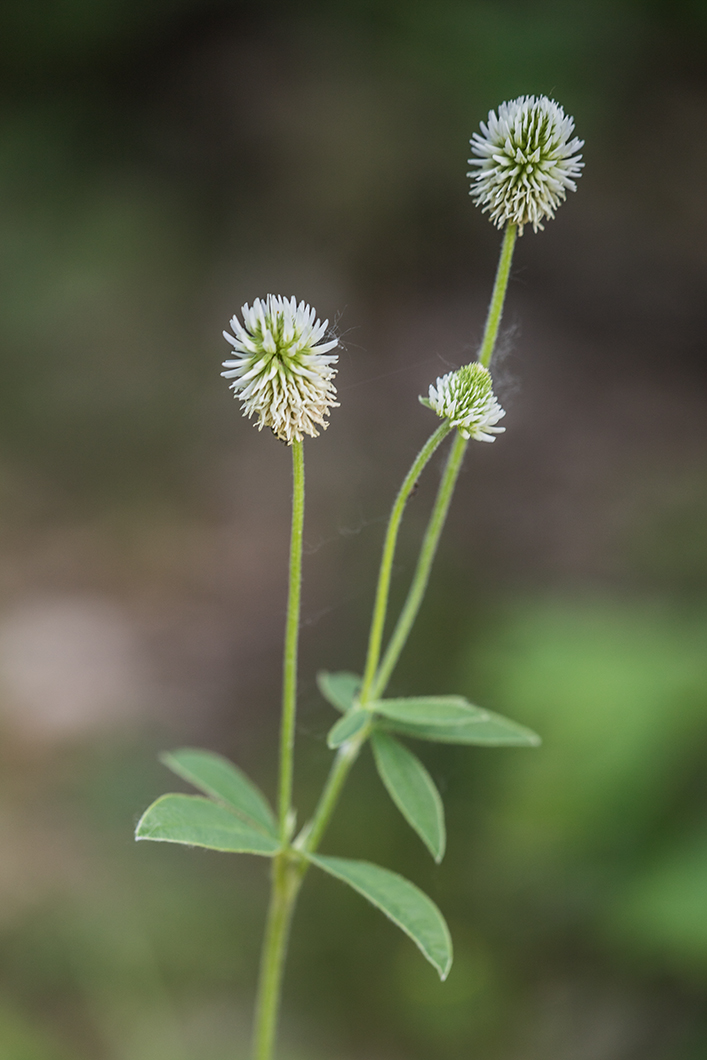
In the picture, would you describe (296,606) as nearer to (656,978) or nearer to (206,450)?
(656,978)

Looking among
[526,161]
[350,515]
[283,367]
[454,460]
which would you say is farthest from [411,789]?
[350,515]

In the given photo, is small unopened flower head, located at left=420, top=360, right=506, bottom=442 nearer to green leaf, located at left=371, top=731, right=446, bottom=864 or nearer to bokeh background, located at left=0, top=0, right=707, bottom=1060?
bokeh background, located at left=0, top=0, right=707, bottom=1060

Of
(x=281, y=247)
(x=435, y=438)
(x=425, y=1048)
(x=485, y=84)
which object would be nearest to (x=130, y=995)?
(x=425, y=1048)

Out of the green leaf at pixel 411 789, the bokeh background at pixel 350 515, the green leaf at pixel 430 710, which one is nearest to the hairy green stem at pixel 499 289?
the bokeh background at pixel 350 515

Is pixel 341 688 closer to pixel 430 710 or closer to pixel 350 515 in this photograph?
pixel 430 710

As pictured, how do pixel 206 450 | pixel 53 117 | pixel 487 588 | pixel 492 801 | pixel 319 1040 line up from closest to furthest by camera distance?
pixel 319 1040 → pixel 492 801 → pixel 487 588 → pixel 206 450 → pixel 53 117

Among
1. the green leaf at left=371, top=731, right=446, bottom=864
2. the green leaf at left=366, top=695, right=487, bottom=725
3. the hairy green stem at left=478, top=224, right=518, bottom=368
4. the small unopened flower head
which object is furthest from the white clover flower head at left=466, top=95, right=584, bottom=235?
the green leaf at left=371, top=731, right=446, bottom=864

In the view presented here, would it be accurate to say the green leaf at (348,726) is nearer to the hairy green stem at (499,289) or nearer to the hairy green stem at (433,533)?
the hairy green stem at (433,533)
